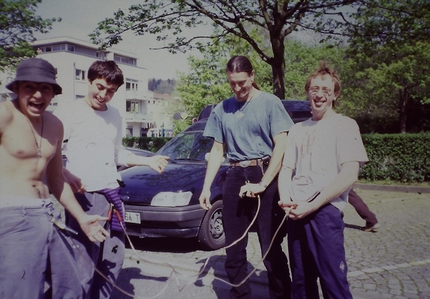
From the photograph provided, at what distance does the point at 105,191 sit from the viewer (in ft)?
11.3

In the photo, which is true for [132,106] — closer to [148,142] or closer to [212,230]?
[148,142]

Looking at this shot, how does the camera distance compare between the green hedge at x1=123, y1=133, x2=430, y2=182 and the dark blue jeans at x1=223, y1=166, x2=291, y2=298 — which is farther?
the green hedge at x1=123, y1=133, x2=430, y2=182

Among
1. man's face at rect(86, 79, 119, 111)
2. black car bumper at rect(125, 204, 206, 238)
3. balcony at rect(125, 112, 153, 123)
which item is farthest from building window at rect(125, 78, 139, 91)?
man's face at rect(86, 79, 119, 111)

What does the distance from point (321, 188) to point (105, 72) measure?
6.47ft

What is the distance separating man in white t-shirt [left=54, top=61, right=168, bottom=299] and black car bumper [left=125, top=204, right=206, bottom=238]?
202 centimetres

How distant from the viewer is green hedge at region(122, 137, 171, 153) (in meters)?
25.0

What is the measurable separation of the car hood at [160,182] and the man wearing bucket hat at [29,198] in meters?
3.17

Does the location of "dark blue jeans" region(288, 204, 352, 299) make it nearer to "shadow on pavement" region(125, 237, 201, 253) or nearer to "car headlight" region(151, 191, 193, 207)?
"car headlight" region(151, 191, 193, 207)

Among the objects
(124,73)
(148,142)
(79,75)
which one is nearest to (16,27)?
(148,142)

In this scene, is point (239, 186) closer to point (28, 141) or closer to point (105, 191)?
point (105, 191)

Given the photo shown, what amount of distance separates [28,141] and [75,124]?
0.93m

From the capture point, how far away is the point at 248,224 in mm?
3652

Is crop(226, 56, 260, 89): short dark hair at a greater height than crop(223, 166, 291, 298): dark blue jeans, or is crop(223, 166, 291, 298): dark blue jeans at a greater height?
crop(226, 56, 260, 89): short dark hair

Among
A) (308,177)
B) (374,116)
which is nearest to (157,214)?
(308,177)
